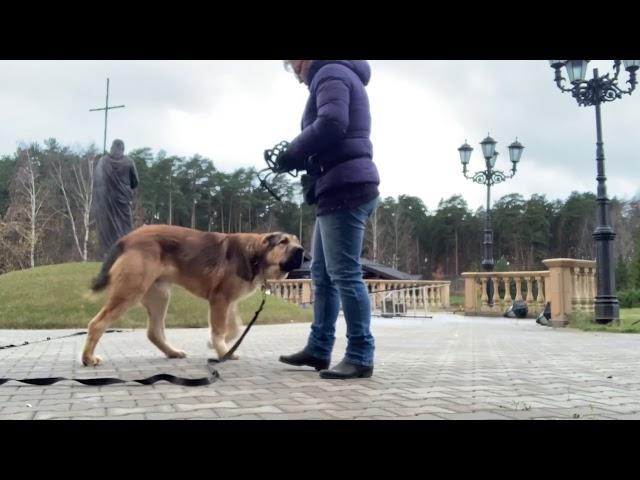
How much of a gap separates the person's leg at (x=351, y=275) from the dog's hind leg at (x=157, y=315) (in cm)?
208

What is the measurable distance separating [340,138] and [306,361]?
1.62 metres

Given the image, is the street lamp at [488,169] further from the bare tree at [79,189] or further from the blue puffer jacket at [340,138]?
the blue puffer jacket at [340,138]

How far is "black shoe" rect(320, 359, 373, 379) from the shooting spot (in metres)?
3.82

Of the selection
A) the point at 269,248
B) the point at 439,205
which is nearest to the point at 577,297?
the point at 269,248

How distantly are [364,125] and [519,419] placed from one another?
7.22 feet

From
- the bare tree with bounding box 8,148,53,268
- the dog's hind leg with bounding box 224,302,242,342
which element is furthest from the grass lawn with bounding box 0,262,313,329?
the bare tree with bounding box 8,148,53,268

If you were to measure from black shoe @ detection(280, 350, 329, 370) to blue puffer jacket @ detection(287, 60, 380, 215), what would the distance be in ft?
3.52

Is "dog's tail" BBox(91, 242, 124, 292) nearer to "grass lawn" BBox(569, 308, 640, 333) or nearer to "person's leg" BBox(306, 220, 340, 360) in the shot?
"person's leg" BBox(306, 220, 340, 360)

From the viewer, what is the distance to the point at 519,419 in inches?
98.8

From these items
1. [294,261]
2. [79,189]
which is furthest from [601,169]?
[79,189]

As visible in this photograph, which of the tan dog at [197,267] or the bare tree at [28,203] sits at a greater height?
the bare tree at [28,203]

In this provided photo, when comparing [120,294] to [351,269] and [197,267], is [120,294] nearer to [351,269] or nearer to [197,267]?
[197,267]

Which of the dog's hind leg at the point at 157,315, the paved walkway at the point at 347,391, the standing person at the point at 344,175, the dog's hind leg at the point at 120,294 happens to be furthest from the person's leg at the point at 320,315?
the dog's hind leg at the point at 157,315

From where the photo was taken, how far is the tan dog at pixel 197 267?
471 centimetres
